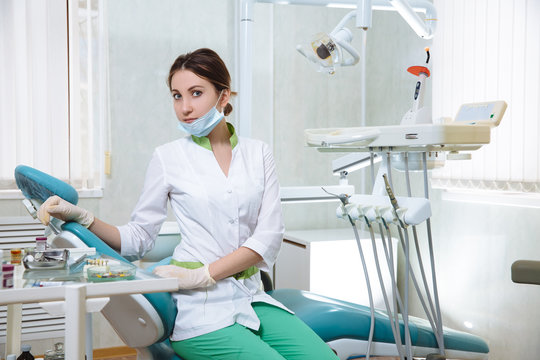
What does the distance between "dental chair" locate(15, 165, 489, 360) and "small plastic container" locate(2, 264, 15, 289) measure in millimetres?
257

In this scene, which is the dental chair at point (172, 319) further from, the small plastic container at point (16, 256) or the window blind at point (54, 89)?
the window blind at point (54, 89)

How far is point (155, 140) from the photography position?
317 cm

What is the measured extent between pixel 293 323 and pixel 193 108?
65cm

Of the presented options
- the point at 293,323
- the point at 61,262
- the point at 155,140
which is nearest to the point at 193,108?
the point at 61,262

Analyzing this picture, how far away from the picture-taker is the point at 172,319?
4.80 feet

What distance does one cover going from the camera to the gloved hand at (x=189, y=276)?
1454mm

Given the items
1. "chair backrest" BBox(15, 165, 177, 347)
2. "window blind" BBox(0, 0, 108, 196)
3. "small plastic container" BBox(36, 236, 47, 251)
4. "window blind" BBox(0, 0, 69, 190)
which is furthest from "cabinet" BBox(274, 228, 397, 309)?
"small plastic container" BBox(36, 236, 47, 251)

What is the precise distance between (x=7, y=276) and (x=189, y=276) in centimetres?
46

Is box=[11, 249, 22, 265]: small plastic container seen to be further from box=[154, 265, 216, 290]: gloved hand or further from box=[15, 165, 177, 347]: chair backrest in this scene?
box=[154, 265, 216, 290]: gloved hand

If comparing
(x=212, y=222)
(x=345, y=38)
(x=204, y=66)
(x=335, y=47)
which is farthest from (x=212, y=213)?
(x=345, y=38)

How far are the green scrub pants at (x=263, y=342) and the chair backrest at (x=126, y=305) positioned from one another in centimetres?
9

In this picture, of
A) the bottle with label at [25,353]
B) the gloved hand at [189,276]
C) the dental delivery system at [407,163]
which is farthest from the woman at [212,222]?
the bottle with label at [25,353]

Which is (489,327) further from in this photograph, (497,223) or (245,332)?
(245,332)

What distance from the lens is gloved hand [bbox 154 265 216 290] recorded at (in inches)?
57.2
